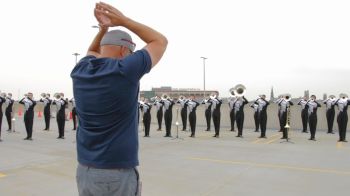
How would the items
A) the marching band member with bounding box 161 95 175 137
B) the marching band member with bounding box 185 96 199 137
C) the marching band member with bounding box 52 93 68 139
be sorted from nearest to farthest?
1. the marching band member with bounding box 52 93 68 139
2. the marching band member with bounding box 161 95 175 137
3. the marching band member with bounding box 185 96 199 137

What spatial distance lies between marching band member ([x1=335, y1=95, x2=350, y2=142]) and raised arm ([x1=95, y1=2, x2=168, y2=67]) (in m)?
15.4

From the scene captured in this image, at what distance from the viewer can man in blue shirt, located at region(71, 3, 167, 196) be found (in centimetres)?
212

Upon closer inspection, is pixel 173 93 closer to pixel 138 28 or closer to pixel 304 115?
pixel 304 115

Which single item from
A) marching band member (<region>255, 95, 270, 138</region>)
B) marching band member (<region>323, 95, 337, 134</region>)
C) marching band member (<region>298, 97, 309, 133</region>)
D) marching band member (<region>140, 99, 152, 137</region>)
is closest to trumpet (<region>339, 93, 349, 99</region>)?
marching band member (<region>323, 95, 337, 134</region>)

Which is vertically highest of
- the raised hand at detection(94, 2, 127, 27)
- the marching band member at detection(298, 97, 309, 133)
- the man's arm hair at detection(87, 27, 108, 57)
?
the raised hand at detection(94, 2, 127, 27)

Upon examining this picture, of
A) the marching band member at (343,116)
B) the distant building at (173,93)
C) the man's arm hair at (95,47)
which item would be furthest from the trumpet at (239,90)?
the man's arm hair at (95,47)

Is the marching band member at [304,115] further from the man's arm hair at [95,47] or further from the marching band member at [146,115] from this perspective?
the man's arm hair at [95,47]

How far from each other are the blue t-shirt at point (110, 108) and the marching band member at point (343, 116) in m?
15.5

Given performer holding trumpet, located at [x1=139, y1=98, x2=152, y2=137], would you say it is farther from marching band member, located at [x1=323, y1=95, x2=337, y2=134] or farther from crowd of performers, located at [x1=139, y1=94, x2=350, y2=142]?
marching band member, located at [x1=323, y1=95, x2=337, y2=134]

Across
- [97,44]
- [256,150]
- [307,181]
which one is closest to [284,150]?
[256,150]

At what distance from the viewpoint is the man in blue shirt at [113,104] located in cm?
212

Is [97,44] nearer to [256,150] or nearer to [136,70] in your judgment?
[136,70]

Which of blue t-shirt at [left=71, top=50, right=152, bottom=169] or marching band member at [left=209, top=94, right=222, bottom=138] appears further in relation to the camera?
marching band member at [left=209, top=94, right=222, bottom=138]

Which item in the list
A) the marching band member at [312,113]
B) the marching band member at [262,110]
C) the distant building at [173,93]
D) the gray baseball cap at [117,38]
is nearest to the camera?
the gray baseball cap at [117,38]
